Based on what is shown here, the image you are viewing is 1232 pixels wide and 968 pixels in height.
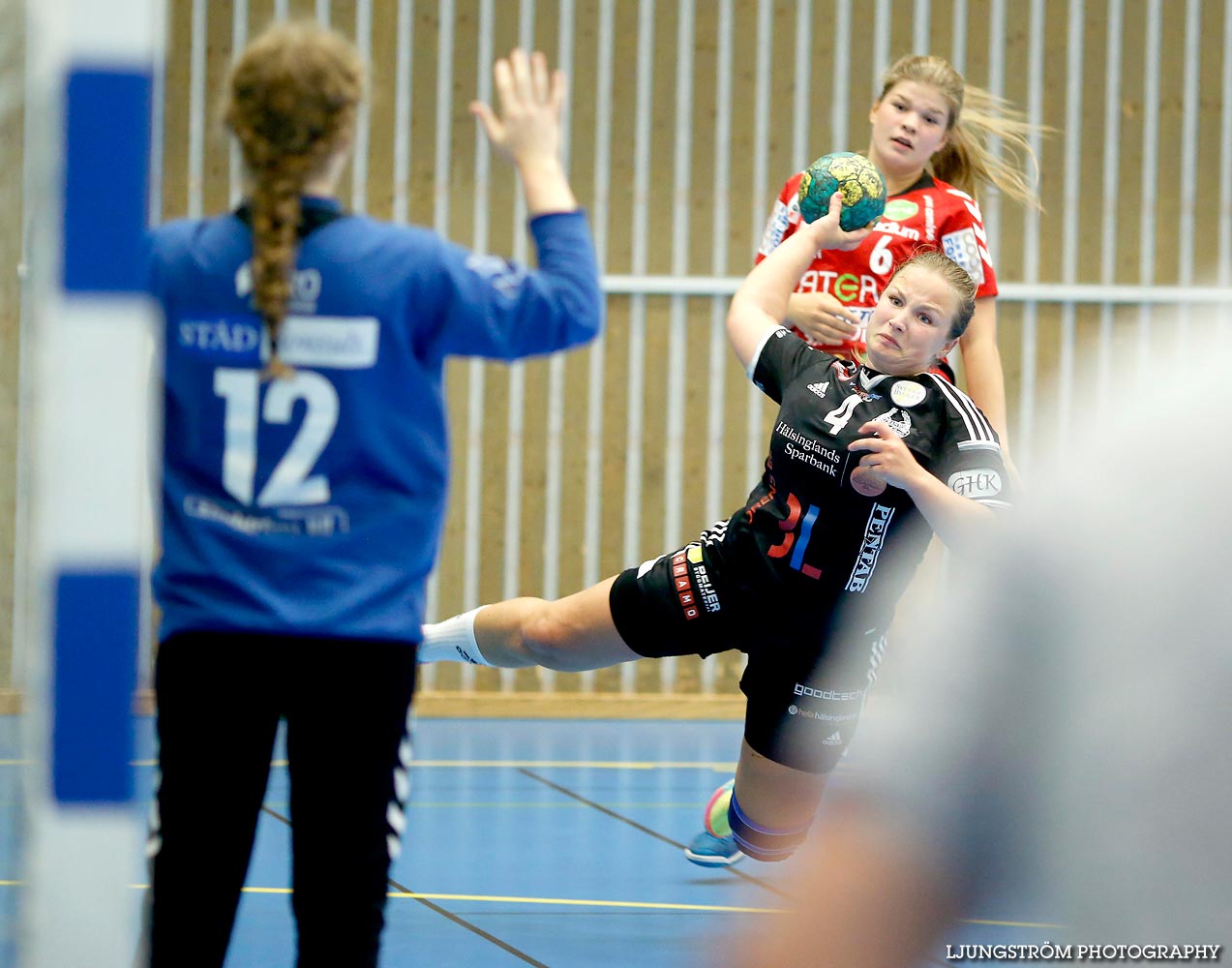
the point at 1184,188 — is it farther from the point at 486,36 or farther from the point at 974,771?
the point at 974,771

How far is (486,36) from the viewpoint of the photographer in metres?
7.32

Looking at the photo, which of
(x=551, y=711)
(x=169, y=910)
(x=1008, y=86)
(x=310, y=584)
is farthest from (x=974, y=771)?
(x=1008, y=86)

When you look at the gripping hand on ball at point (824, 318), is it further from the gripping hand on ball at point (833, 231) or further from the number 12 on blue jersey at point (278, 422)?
the number 12 on blue jersey at point (278, 422)

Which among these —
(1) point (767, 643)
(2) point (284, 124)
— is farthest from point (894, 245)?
(2) point (284, 124)

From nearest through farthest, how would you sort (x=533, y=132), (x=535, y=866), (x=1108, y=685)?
(x=1108, y=685) < (x=533, y=132) < (x=535, y=866)

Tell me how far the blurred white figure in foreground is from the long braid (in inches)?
43.6

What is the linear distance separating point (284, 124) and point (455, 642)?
2150 mm

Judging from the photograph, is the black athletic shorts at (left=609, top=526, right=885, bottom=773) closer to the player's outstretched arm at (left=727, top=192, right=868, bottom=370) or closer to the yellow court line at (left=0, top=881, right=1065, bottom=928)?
the player's outstretched arm at (left=727, top=192, right=868, bottom=370)

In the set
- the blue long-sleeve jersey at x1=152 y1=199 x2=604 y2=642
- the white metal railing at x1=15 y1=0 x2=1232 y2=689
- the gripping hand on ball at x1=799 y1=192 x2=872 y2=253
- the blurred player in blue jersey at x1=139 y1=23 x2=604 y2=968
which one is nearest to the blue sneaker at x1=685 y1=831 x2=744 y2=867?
the gripping hand on ball at x1=799 y1=192 x2=872 y2=253

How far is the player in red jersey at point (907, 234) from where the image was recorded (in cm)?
398

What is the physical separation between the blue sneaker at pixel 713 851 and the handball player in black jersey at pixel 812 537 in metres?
0.47

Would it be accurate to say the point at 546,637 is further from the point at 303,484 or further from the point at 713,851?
the point at 303,484

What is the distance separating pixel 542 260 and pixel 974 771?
1.13 metres

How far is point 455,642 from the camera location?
400 centimetres
